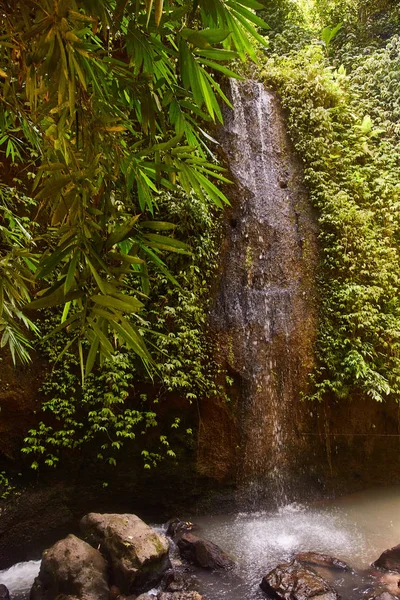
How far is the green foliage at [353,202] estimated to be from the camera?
17.6 feet

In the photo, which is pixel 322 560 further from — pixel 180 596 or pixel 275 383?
pixel 275 383

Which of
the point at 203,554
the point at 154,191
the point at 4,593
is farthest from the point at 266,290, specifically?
the point at 4,593

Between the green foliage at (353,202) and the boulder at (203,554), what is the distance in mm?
2141

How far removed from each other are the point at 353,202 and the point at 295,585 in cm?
476

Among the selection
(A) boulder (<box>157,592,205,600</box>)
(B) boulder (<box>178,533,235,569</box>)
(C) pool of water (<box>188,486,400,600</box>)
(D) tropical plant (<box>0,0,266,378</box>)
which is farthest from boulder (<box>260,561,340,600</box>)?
(D) tropical plant (<box>0,0,266,378</box>)

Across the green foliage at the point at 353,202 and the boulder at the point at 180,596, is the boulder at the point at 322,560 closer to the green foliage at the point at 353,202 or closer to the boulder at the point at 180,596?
the boulder at the point at 180,596

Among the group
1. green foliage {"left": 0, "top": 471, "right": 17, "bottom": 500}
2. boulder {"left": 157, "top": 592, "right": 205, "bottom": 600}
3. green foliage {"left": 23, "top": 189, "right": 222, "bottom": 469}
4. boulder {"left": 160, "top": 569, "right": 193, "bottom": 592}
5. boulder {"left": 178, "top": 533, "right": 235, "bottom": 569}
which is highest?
green foliage {"left": 23, "top": 189, "right": 222, "bottom": 469}

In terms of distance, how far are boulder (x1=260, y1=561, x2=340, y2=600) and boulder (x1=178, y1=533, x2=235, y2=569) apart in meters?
0.46

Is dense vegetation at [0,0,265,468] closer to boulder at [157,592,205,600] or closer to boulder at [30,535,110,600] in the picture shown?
boulder at [30,535,110,600]

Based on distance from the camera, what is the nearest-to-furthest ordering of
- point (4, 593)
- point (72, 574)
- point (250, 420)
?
point (72, 574) < point (4, 593) < point (250, 420)

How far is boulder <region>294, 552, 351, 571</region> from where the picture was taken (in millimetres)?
3867

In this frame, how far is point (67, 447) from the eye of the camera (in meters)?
4.46

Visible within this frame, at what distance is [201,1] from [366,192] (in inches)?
223

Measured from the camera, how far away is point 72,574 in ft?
11.1
